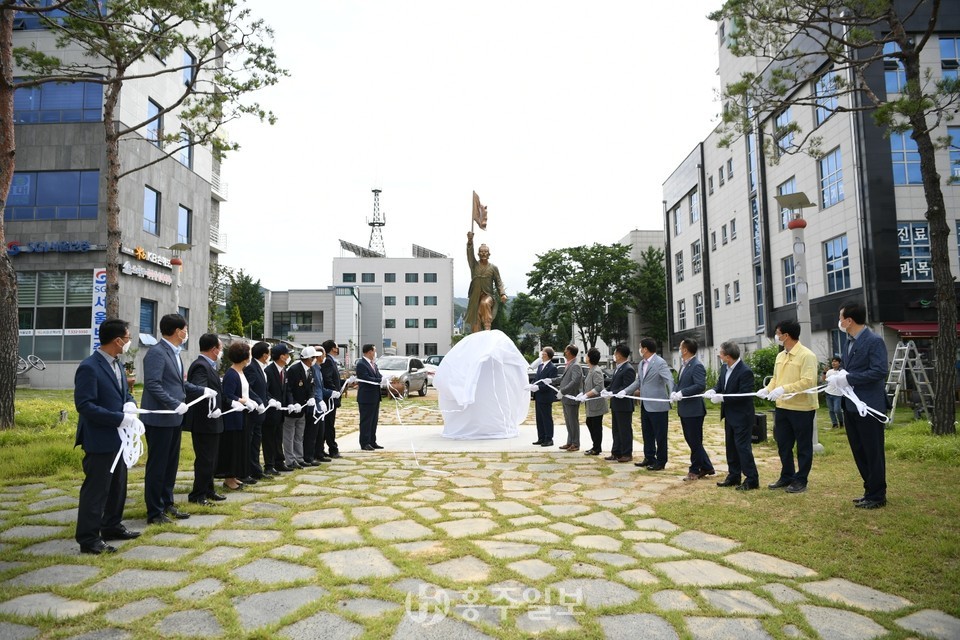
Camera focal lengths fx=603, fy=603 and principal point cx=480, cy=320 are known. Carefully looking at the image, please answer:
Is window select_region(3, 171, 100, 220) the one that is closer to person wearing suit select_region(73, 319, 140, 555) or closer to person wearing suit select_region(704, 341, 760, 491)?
person wearing suit select_region(73, 319, 140, 555)

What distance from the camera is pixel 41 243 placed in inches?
875

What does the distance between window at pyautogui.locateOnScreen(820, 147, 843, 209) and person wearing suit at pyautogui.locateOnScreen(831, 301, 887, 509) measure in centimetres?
1892

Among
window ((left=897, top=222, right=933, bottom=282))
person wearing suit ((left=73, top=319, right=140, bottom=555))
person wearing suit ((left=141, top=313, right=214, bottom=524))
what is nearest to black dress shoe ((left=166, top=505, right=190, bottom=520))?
person wearing suit ((left=141, top=313, right=214, bottom=524))

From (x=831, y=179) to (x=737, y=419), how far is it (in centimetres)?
1971

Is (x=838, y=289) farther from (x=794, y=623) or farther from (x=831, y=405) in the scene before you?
(x=794, y=623)

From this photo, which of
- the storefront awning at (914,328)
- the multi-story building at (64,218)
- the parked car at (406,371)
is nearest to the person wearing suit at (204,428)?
the parked car at (406,371)

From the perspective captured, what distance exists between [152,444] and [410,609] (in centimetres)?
315

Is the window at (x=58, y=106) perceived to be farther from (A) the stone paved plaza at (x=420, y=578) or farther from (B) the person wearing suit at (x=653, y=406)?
(B) the person wearing suit at (x=653, y=406)

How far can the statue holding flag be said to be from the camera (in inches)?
508

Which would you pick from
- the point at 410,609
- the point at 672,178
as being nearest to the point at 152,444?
the point at 410,609

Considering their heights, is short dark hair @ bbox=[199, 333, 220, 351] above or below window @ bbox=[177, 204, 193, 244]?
below

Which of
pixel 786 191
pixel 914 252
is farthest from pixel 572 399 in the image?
pixel 786 191

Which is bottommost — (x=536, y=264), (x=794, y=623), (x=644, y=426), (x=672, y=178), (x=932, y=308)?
(x=794, y=623)

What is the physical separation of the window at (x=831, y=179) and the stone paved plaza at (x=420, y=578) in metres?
20.6
